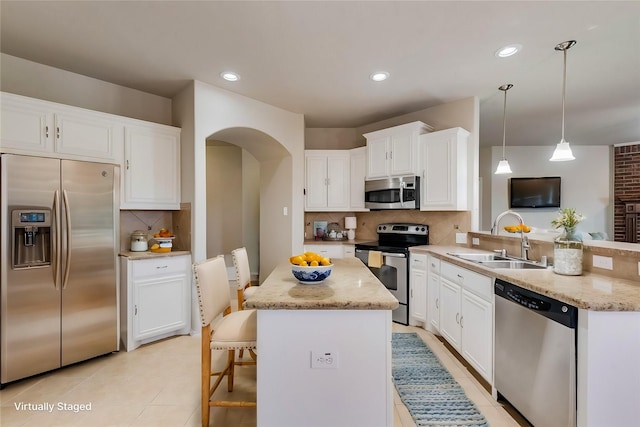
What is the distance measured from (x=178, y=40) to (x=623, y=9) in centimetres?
319

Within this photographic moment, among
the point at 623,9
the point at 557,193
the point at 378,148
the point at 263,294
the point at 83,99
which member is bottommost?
the point at 263,294

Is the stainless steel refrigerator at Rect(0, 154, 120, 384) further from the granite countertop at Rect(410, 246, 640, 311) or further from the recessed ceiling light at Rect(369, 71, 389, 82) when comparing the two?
the granite countertop at Rect(410, 246, 640, 311)

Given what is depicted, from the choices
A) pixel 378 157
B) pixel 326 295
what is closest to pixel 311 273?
pixel 326 295

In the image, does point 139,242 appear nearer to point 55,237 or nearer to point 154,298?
point 154,298

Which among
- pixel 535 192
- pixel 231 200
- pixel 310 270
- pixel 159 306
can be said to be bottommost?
pixel 159 306

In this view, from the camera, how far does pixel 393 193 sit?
146 inches

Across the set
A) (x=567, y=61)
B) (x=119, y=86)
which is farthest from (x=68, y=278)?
(x=567, y=61)

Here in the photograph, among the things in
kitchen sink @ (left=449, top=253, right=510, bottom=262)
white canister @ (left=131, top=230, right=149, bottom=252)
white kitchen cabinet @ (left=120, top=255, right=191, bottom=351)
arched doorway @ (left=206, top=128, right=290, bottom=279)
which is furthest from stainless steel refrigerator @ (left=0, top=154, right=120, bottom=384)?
kitchen sink @ (left=449, top=253, right=510, bottom=262)

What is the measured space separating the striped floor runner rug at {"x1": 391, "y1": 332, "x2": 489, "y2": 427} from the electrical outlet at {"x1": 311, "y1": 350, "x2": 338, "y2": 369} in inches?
34.3

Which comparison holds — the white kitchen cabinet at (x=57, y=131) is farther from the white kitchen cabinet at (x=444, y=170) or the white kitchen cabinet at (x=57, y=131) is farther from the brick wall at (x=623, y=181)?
the brick wall at (x=623, y=181)

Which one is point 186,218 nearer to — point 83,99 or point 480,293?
point 83,99

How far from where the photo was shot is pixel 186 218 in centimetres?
322

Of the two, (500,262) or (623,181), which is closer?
(500,262)

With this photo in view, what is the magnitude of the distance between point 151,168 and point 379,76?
8.37 ft
